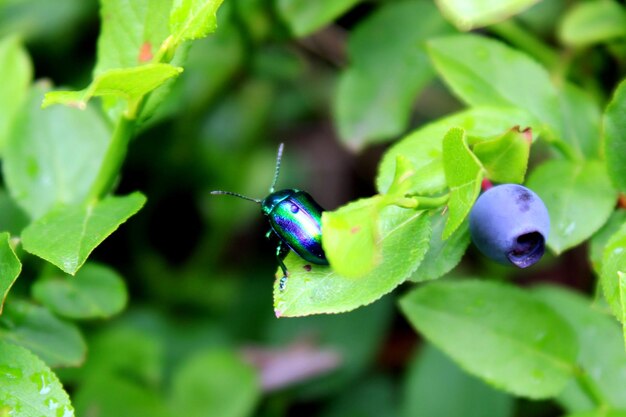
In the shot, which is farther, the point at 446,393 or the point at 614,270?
the point at 446,393

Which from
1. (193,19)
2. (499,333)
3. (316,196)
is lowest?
(316,196)

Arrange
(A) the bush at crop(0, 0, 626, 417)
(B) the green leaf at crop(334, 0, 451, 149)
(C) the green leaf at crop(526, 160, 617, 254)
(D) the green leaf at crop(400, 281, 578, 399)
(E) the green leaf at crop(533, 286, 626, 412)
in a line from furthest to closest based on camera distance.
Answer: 1. (B) the green leaf at crop(334, 0, 451, 149)
2. (E) the green leaf at crop(533, 286, 626, 412)
3. (D) the green leaf at crop(400, 281, 578, 399)
4. (C) the green leaf at crop(526, 160, 617, 254)
5. (A) the bush at crop(0, 0, 626, 417)

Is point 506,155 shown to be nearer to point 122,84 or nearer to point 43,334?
point 122,84

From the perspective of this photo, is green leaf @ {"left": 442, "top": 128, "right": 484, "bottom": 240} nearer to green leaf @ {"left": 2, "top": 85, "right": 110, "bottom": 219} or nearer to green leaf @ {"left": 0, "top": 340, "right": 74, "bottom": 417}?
green leaf @ {"left": 0, "top": 340, "right": 74, "bottom": 417}

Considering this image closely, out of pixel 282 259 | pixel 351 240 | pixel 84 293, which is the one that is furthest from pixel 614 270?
pixel 84 293

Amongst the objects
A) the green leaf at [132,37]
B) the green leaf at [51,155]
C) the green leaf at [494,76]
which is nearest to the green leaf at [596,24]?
the green leaf at [494,76]

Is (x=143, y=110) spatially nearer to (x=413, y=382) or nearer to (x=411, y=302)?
(x=411, y=302)

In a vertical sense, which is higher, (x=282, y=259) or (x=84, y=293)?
(x=282, y=259)

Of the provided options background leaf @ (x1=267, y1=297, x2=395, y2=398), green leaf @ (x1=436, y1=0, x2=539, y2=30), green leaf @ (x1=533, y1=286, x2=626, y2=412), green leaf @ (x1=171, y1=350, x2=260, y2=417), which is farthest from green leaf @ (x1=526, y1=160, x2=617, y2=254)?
background leaf @ (x1=267, y1=297, x2=395, y2=398)
